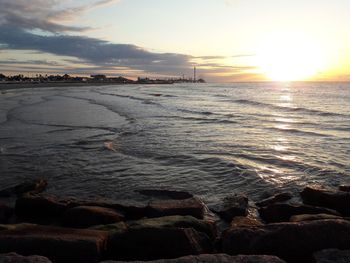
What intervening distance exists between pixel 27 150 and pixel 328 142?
11.0 metres

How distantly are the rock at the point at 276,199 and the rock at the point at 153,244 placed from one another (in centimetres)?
286

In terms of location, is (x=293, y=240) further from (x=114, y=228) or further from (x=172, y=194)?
(x=172, y=194)

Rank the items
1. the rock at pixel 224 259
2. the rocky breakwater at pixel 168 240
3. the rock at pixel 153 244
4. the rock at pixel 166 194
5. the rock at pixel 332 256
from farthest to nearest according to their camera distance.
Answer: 1. the rock at pixel 166 194
2. the rock at pixel 153 244
3. the rocky breakwater at pixel 168 240
4. the rock at pixel 332 256
5. the rock at pixel 224 259

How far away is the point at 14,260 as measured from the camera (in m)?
4.02

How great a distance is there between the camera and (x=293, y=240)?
498cm

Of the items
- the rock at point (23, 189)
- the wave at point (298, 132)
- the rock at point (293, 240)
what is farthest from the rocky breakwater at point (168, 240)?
the wave at point (298, 132)

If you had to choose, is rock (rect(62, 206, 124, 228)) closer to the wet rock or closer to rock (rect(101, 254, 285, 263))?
the wet rock

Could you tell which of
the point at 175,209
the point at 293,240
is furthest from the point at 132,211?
the point at 293,240

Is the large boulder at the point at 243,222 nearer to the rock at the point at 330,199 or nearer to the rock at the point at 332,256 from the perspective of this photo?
the rock at the point at 330,199

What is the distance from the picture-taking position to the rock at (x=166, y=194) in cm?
805

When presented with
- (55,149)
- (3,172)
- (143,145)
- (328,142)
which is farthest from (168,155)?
(328,142)

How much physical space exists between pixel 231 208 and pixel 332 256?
107 inches

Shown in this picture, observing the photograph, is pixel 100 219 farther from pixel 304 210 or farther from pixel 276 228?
pixel 304 210

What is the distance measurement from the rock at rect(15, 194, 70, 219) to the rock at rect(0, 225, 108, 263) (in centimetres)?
179
